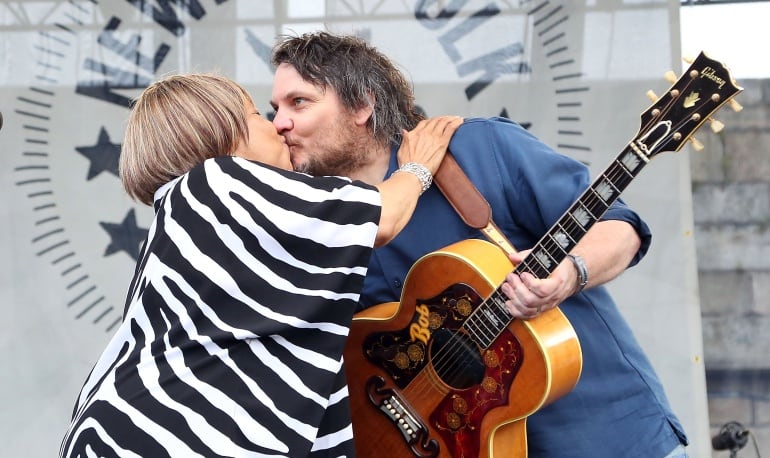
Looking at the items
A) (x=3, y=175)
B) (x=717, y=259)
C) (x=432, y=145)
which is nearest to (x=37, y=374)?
(x=3, y=175)

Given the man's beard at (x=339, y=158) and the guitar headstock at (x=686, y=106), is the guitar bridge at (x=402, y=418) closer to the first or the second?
the man's beard at (x=339, y=158)

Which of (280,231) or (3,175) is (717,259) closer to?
(280,231)

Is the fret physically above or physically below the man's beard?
below

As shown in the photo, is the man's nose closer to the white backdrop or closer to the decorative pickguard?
the decorative pickguard

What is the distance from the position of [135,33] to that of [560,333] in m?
2.19

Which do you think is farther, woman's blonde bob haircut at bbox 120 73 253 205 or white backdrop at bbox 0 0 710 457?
white backdrop at bbox 0 0 710 457

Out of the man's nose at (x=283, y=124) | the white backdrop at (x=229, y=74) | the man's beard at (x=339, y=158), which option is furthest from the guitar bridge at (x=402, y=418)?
the white backdrop at (x=229, y=74)

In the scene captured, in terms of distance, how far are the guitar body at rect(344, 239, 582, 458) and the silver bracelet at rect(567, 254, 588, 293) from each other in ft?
0.29

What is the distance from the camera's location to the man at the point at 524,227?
79.6 inches

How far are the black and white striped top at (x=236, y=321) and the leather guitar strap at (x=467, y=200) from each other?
1.28 feet

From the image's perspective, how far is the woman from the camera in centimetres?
170

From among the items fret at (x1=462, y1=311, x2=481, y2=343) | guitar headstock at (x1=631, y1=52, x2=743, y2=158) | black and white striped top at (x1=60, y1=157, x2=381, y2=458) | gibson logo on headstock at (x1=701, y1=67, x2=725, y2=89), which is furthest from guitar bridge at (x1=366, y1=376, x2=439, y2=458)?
gibson logo on headstock at (x1=701, y1=67, x2=725, y2=89)

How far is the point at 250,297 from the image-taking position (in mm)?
1713

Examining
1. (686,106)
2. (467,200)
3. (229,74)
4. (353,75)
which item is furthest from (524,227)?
(229,74)
